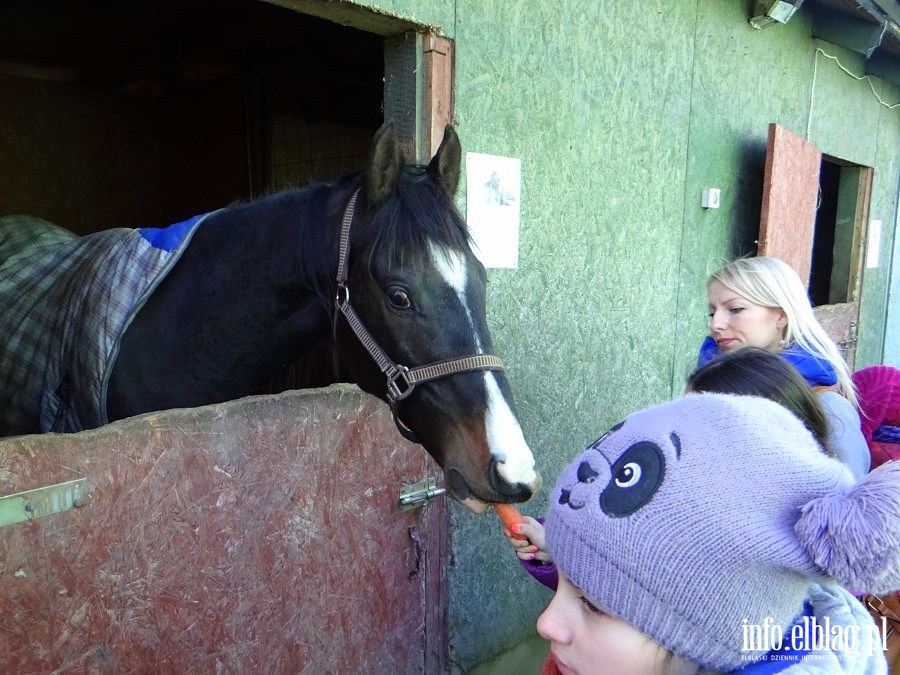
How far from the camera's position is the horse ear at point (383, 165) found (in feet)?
4.91

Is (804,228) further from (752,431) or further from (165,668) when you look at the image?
(165,668)

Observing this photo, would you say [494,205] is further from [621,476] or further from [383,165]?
[621,476]

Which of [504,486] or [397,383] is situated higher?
[397,383]

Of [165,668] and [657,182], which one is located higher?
[657,182]

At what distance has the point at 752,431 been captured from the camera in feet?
2.41

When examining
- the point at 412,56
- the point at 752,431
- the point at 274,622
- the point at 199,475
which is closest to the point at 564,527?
the point at 752,431

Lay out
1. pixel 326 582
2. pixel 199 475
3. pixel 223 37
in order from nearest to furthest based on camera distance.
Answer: pixel 199 475 < pixel 326 582 < pixel 223 37

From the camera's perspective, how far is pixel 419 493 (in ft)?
6.70

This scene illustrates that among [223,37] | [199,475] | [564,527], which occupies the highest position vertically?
[223,37]

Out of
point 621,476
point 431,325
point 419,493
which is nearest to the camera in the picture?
point 621,476

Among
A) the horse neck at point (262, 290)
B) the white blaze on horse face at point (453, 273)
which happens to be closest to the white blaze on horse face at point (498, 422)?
the white blaze on horse face at point (453, 273)

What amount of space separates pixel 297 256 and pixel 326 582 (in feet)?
3.23

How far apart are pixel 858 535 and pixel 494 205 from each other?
70.2 inches

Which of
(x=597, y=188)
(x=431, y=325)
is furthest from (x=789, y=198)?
(x=431, y=325)
